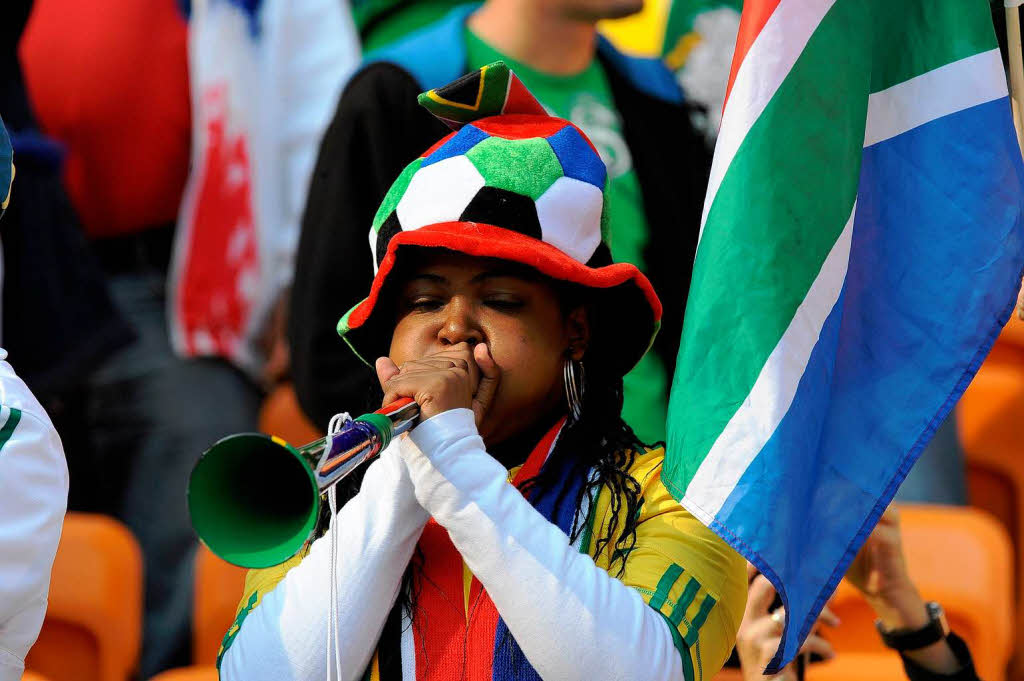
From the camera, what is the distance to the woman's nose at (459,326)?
2240mm

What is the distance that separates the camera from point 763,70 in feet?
7.75

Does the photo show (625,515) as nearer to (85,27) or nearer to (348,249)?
(348,249)

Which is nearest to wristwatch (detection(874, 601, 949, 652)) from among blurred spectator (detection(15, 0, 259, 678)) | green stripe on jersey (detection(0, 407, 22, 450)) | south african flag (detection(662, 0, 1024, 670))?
south african flag (detection(662, 0, 1024, 670))

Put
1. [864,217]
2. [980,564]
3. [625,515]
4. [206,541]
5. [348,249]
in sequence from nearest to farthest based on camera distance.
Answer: [206,541] → [625,515] → [864,217] → [348,249] → [980,564]

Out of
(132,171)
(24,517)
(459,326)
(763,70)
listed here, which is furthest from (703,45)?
(24,517)

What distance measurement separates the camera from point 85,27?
454cm

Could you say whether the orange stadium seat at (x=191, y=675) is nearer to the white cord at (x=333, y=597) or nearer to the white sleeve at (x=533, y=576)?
the white cord at (x=333, y=597)

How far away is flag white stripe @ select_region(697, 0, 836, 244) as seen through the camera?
2355 mm

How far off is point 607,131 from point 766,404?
1.32m

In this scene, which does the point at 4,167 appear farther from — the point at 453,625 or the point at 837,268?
the point at 837,268

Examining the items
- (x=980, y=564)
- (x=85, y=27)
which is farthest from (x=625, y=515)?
(x=85, y=27)

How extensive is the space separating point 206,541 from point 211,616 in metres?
1.88

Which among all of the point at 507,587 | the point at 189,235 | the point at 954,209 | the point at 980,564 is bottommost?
the point at 189,235

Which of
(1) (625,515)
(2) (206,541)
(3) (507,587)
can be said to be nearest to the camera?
(2) (206,541)
